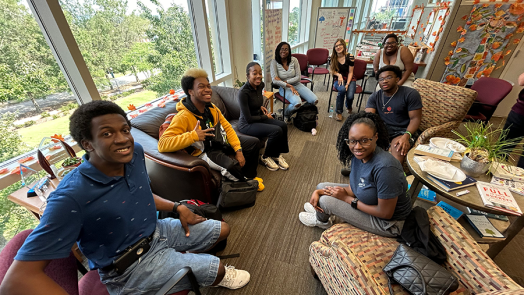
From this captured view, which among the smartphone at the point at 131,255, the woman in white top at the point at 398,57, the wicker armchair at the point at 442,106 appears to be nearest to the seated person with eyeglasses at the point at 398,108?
the wicker armchair at the point at 442,106

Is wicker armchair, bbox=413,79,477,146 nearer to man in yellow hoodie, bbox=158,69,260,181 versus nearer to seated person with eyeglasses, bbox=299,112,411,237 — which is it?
seated person with eyeglasses, bbox=299,112,411,237

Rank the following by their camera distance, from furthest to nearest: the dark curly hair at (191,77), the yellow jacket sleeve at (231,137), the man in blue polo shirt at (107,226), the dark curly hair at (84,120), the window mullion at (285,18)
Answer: the window mullion at (285,18) < the yellow jacket sleeve at (231,137) < the dark curly hair at (191,77) < the dark curly hair at (84,120) < the man in blue polo shirt at (107,226)

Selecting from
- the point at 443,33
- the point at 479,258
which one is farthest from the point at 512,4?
the point at 479,258

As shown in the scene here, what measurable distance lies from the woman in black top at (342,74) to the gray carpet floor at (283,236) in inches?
51.8


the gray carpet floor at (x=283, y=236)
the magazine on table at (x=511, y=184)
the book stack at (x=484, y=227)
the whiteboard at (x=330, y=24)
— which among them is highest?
the whiteboard at (x=330, y=24)

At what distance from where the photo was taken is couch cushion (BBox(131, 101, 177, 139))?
1919mm

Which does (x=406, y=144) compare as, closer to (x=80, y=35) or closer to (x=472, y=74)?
(x=472, y=74)

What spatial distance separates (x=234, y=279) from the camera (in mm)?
1396

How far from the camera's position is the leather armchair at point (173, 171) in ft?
5.15

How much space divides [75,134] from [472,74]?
4449 millimetres

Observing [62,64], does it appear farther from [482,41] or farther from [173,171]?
[482,41]

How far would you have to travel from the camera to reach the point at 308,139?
319 centimetres

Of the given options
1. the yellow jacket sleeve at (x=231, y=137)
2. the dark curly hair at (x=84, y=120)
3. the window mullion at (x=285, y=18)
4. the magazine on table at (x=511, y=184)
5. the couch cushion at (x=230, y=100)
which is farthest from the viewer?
the window mullion at (x=285, y=18)

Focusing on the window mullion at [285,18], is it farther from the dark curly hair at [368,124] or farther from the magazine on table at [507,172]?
the magazine on table at [507,172]
